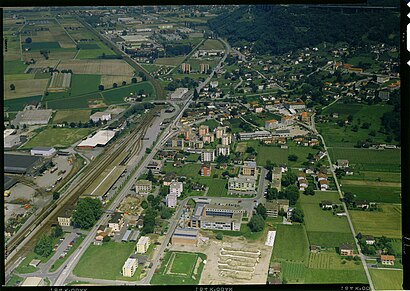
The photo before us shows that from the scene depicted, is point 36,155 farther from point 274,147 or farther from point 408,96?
point 408,96

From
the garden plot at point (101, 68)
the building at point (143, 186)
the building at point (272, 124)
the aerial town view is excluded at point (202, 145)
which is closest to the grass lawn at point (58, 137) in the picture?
the aerial town view is excluded at point (202, 145)

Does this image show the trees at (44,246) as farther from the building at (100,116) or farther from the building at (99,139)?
the building at (100,116)

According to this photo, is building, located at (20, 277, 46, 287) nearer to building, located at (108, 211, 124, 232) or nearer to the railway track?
the railway track

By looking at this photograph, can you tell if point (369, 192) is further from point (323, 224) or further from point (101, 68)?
point (101, 68)

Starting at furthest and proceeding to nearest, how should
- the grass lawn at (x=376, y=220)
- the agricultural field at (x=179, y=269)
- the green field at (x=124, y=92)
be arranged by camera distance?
the green field at (x=124, y=92)
the grass lawn at (x=376, y=220)
the agricultural field at (x=179, y=269)

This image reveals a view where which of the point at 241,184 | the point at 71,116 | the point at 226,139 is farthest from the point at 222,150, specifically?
the point at 71,116

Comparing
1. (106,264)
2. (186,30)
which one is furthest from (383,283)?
(186,30)

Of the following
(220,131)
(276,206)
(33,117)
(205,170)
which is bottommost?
(276,206)
